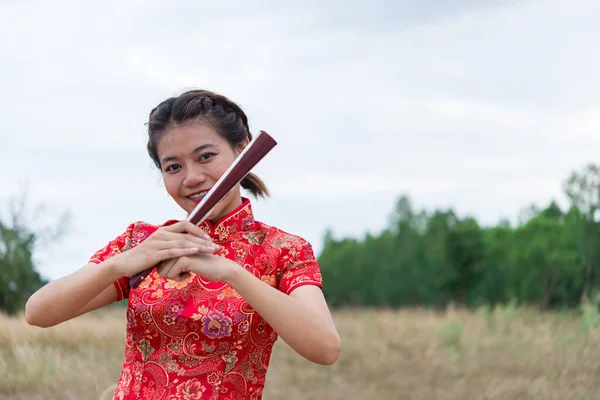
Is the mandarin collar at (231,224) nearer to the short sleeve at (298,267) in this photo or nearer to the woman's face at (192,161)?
the woman's face at (192,161)

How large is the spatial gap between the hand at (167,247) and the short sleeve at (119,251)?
0.99ft

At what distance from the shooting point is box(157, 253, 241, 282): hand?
2.16 metres

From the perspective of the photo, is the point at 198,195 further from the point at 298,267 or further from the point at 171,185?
the point at 298,267

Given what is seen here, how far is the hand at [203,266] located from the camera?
216 centimetres

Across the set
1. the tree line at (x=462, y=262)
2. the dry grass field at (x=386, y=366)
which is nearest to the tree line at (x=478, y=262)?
the tree line at (x=462, y=262)

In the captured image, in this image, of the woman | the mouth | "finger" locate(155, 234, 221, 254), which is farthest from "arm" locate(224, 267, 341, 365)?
the mouth

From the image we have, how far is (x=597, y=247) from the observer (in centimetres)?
2153

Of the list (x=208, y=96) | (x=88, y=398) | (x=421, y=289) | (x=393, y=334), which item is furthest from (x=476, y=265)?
(x=208, y=96)

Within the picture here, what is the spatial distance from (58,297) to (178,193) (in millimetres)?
529

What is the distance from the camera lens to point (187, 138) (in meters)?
2.48

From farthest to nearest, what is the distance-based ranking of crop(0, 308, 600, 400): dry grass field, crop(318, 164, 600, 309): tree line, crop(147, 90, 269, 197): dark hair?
crop(318, 164, 600, 309): tree line → crop(0, 308, 600, 400): dry grass field → crop(147, 90, 269, 197): dark hair

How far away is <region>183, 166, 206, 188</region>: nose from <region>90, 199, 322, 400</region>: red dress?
20 cm

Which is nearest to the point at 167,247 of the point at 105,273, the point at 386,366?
the point at 105,273

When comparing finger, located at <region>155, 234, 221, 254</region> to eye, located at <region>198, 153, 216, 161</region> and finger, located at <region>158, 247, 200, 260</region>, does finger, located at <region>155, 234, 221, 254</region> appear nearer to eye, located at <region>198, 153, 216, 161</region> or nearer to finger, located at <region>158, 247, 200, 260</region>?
finger, located at <region>158, 247, 200, 260</region>
